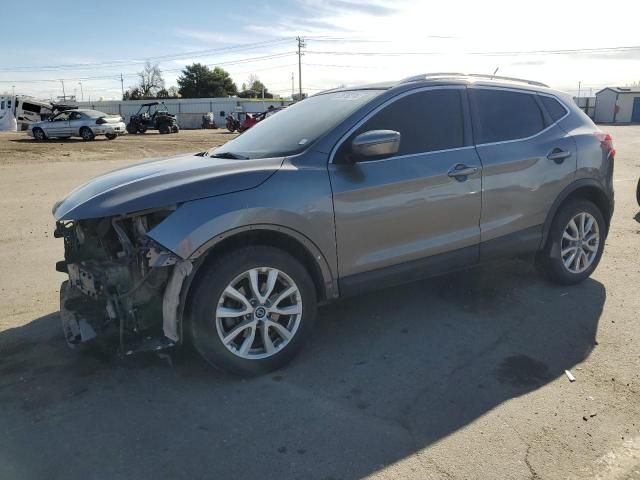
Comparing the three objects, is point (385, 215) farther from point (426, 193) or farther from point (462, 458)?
point (462, 458)

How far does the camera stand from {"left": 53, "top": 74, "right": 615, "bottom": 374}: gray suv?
330 cm

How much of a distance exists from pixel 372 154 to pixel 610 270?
3.41m

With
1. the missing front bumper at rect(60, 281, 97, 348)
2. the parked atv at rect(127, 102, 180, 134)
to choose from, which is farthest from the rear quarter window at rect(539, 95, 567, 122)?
the parked atv at rect(127, 102, 180, 134)

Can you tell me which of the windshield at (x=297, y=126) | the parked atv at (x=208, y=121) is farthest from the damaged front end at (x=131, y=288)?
the parked atv at (x=208, y=121)

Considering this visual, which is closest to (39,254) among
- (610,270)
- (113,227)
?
(113,227)

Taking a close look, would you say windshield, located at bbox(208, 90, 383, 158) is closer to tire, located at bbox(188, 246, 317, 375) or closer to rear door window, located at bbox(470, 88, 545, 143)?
tire, located at bbox(188, 246, 317, 375)

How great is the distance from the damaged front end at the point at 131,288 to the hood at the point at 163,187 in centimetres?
9

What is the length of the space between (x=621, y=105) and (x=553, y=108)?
171 feet

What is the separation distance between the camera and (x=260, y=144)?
13.8ft

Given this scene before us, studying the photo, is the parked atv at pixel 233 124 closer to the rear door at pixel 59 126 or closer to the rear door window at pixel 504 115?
the rear door at pixel 59 126

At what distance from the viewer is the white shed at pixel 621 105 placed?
162 ft

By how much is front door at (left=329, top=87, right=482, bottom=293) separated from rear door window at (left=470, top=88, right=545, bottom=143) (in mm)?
174

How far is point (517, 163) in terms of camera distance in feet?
14.7

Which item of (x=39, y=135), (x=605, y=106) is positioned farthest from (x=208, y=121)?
(x=605, y=106)
